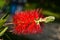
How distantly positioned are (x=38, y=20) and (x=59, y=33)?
639cm

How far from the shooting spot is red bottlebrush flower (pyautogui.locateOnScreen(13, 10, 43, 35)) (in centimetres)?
138

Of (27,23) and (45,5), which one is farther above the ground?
(27,23)

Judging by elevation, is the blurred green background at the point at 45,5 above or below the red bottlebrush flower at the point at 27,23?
below

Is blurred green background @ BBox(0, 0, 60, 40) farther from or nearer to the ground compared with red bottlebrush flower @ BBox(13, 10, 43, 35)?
nearer to the ground

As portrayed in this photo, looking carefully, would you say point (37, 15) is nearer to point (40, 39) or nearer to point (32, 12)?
point (32, 12)

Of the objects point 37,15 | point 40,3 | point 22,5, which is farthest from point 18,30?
point 40,3

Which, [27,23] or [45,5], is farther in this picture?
[45,5]

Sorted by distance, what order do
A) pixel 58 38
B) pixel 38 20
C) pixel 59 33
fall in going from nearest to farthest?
1. pixel 38 20
2. pixel 58 38
3. pixel 59 33

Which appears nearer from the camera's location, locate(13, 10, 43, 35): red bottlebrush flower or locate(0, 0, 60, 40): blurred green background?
locate(13, 10, 43, 35): red bottlebrush flower

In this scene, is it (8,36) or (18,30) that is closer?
(8,36)

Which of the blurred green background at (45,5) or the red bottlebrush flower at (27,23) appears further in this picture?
the blurred green background at (45,5)

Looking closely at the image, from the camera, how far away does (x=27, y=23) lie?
4.50ft

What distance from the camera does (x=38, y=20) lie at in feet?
4.55

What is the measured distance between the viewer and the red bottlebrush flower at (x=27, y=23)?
1.38 metres
